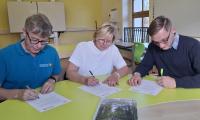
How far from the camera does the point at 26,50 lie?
147 cm

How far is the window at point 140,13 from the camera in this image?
141 inches

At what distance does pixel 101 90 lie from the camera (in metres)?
1.37

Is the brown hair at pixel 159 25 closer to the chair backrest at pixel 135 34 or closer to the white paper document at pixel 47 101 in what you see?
the white paper document at pixel 47 101

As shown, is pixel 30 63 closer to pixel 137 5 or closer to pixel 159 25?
pixel 159 25

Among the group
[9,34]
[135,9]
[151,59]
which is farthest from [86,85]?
[9,34]

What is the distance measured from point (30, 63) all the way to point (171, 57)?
107 cm

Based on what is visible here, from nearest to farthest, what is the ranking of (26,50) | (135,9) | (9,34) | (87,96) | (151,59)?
(87,96) → (26,50) → (151,59) → (135,9) → (9,34)

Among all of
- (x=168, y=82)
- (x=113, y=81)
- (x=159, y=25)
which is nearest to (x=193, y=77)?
(x=168, y=82)

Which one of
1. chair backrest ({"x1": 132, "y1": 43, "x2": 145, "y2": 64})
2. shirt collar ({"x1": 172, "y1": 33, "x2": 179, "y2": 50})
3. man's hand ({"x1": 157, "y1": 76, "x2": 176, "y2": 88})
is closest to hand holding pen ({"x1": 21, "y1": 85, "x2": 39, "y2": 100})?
man's hand ({"x1": 157, "y1": 76, "x2": 176, "y2": 88})

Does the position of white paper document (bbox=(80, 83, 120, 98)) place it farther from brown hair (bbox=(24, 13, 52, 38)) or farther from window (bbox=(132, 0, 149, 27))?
window (bbox=(132, 0, 149, 27))

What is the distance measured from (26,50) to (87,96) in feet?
1.86

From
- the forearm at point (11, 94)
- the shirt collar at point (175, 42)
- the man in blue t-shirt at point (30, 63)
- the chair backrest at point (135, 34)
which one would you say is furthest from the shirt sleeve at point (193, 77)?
the chair backrest at point (135, 34)

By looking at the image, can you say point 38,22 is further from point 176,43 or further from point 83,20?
point 83,20

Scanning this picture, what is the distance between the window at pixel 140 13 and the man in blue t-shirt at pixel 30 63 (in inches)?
93.1
